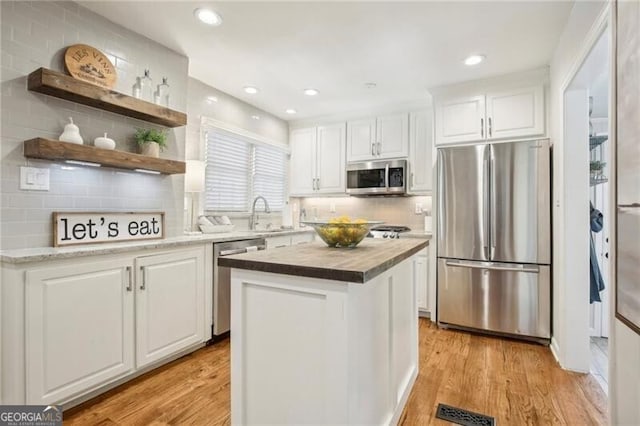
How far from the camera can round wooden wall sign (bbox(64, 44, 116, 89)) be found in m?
2.06

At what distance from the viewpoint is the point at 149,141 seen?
2.46 metres

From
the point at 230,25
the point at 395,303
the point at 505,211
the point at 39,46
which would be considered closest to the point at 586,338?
the point at 505,211

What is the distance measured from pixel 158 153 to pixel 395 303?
207cm

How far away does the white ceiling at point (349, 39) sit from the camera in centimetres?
212

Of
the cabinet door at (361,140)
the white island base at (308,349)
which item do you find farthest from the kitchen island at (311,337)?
the cabinet door at (361,140)

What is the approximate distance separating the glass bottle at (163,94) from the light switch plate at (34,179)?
0.98m

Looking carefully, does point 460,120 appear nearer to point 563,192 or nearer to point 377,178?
point 377,178

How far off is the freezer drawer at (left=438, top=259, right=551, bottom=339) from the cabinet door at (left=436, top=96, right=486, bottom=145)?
1254mm

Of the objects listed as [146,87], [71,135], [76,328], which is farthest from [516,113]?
[76,328]

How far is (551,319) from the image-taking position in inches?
111

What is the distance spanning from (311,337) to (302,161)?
3.58 meters

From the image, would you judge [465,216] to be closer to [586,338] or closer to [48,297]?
[586,338]

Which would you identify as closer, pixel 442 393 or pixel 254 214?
pixel 442 393

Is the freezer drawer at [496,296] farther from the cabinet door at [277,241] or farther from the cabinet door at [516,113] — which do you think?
the cabinet door at [277,241]
